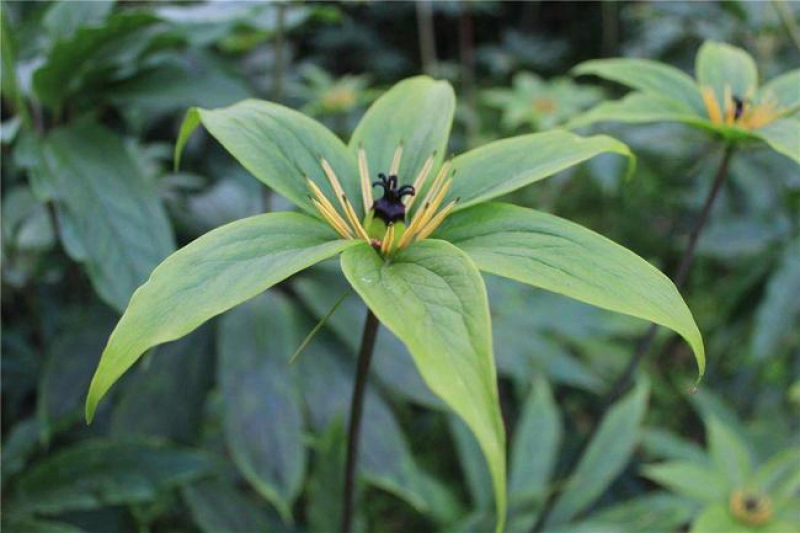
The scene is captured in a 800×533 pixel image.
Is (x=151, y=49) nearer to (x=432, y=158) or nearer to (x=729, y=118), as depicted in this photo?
(x=432, y=158)

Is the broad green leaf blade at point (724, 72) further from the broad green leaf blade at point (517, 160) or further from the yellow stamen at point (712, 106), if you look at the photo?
the broad green leaf blade at point (517, 160)

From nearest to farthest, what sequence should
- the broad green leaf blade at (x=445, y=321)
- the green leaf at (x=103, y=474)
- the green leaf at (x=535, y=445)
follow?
the broad green leaf blade at (x=445, y=321)
the green leaf at (x=103, y=474)
the green leaf at (x=535, y=445)

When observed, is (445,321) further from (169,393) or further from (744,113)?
(169,393)

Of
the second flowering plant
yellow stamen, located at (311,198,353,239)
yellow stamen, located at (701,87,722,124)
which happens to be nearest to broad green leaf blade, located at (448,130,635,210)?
the second flowering plant

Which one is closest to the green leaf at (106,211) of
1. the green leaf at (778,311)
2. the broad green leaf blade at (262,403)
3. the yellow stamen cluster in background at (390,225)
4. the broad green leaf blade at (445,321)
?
the broad green leaf blade at (262,403)

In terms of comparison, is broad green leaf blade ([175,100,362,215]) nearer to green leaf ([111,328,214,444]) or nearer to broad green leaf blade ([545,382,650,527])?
green leaf ([111,328,214,444])

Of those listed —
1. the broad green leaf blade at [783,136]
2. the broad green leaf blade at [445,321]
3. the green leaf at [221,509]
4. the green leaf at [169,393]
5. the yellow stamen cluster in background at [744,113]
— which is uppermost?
the yellow stamen cluster in background at [744,113]

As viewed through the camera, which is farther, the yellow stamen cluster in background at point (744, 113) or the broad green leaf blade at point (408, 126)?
the yellow stamen cluster in background at point (744, 113)
